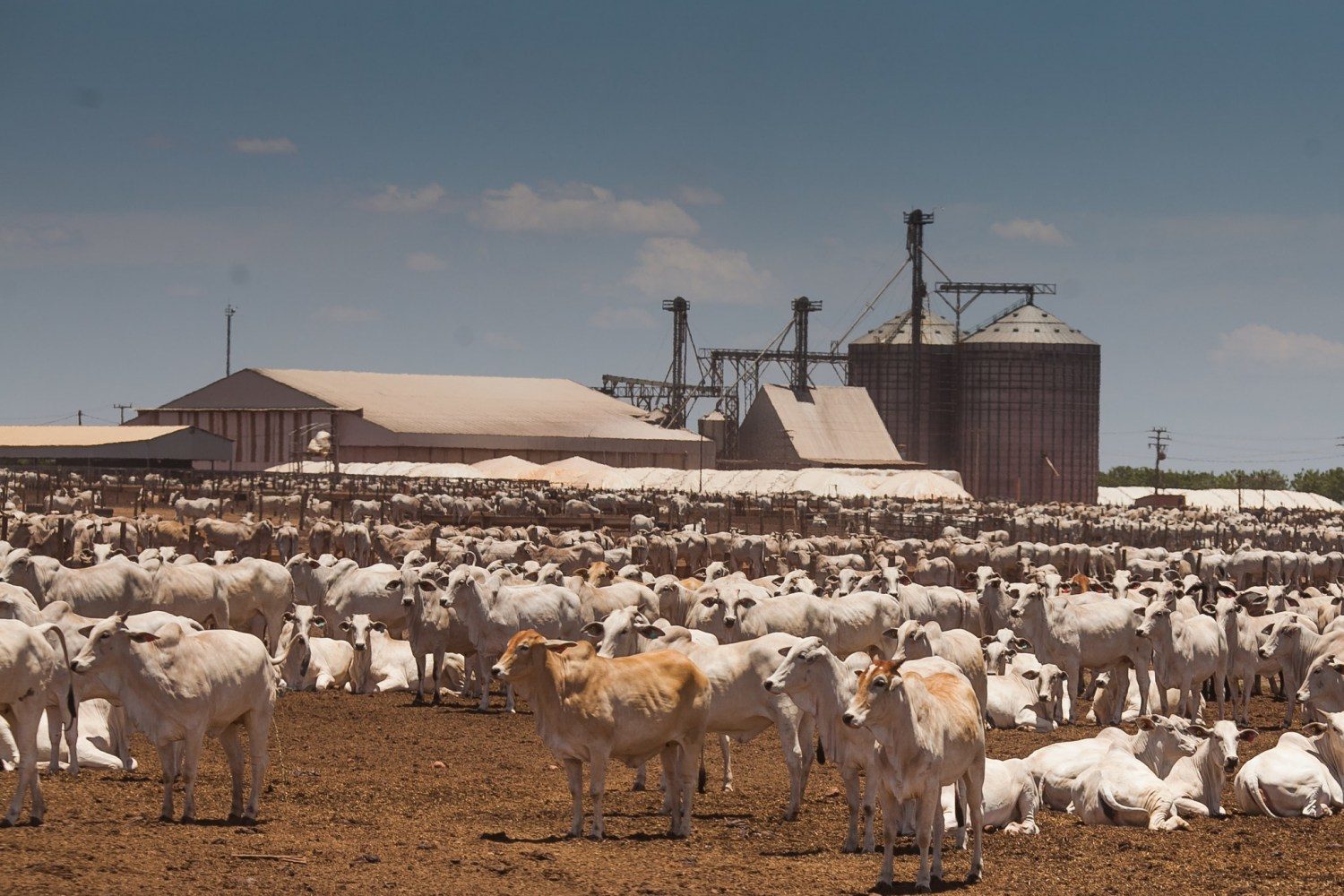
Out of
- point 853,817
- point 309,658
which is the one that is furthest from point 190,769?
point 309,658

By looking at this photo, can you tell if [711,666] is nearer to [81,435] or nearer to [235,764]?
[235,764]

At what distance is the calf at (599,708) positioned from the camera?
44.5 ft

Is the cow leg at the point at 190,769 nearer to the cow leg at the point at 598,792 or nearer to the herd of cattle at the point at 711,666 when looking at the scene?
the herd of cattle at the point at 711,666

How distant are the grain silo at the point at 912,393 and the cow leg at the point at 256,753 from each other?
10582cm

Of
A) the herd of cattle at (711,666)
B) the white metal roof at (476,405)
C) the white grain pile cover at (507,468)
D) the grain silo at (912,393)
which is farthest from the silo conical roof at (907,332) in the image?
the herd of cattle at (711,666)

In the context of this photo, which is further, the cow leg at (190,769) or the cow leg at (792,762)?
the cow leg at (792,762)

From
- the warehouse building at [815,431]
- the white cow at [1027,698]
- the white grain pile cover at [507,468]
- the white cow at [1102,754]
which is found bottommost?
the white cow at [1027,698]

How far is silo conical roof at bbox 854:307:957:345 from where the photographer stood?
120 meters

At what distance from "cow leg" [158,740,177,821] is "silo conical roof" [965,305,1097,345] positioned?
107518mm

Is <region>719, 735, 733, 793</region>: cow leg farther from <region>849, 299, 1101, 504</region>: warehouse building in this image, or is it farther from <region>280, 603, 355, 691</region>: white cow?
<region>849, 299, 1101, 504</region>: warehouse building

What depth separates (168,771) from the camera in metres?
13.1

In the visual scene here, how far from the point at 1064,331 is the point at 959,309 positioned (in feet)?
25.9

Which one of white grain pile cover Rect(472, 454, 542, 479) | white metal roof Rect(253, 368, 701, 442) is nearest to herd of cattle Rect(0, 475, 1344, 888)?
white grain pile cover Rect(472, 454, 542, 479)

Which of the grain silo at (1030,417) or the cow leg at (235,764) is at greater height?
the grain silo at (1030,417)
